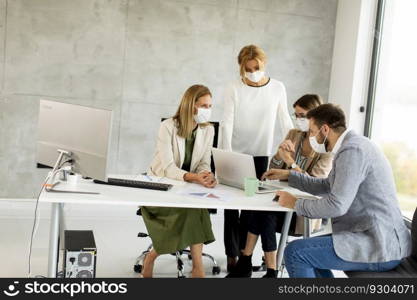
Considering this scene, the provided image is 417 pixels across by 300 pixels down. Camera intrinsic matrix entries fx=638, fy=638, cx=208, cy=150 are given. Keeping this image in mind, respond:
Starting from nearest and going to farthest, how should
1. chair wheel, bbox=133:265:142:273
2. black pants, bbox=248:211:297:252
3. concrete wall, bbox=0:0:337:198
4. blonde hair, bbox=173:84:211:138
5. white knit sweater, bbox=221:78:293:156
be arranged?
blonde hair, bbox=173:84:211:138, black pants, bbox=248:211:297:252, chair wheel, bbox=133:265:142:273, white knit sweater, bbox=221:78:293:156, concrete wall, bbox=0:0:337:198

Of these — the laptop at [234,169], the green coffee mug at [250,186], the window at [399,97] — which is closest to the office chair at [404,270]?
the green coffee mug at [250,186]

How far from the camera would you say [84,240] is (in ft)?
12.2

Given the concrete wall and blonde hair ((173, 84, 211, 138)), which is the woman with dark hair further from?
the concrete wall

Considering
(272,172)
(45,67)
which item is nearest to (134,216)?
(45,67)

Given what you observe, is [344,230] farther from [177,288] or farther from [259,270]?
[259,270]

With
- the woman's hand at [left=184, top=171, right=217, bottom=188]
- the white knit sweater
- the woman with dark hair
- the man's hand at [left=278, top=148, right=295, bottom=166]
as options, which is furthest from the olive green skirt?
the white knit sweater

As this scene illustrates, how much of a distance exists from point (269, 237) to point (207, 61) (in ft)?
7.84

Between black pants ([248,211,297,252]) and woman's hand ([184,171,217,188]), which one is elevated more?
woman's hand ([184,171,217,188])

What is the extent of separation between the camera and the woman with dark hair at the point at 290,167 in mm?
4109

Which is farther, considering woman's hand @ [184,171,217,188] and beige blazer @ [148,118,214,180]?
beige blazer @ [148,118,214,180]

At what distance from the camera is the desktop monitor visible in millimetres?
3367

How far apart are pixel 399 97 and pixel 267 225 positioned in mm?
2197

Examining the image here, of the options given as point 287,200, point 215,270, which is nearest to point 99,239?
point 215,270

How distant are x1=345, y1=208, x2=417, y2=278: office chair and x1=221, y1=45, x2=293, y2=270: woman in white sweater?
1.42 m
